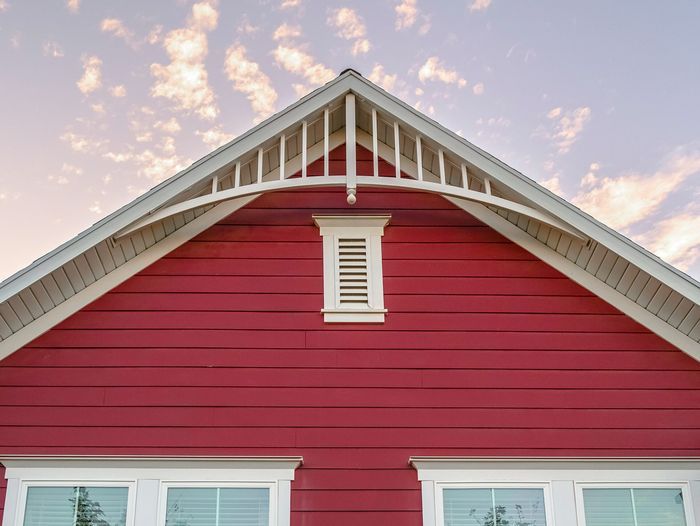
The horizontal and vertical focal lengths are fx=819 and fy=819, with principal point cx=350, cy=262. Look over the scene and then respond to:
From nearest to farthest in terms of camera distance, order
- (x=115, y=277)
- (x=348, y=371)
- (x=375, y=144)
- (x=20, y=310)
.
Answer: (x=20, y=310) → (x=348, y=371) → (x=375, y=144) → (x=115, y=277)

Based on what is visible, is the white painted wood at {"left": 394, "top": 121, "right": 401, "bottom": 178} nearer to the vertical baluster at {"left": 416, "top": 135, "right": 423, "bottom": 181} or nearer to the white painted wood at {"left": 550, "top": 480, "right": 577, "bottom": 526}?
the vertical baluster at {"left": 416, "top": 135, "right": 423, "bottom": 181}

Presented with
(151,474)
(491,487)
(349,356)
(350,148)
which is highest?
(350,148)

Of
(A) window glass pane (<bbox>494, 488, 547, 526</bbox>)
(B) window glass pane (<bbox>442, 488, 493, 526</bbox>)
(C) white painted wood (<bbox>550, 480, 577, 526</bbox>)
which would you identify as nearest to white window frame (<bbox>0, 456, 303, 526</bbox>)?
(B) window glass pane (<bbox>442, 488, 493, 526</bbox>)

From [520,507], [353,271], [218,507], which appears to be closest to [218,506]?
[218,507]

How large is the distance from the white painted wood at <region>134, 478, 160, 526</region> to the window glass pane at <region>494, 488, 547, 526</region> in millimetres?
2858

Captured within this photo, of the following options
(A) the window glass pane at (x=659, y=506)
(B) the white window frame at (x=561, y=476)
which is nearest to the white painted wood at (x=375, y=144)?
(B) the white window frame at (x=561, y=476)

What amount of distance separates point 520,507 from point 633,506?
972mm

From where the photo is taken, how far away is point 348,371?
23.9ft

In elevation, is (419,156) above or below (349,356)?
above

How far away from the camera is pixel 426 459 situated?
6934 mm

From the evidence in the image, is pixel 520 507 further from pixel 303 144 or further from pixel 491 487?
pixel 303 144

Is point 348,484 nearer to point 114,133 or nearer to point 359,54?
point 359,54

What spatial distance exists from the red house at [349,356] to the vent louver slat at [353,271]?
0.02m

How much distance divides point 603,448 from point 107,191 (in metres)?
7.61
